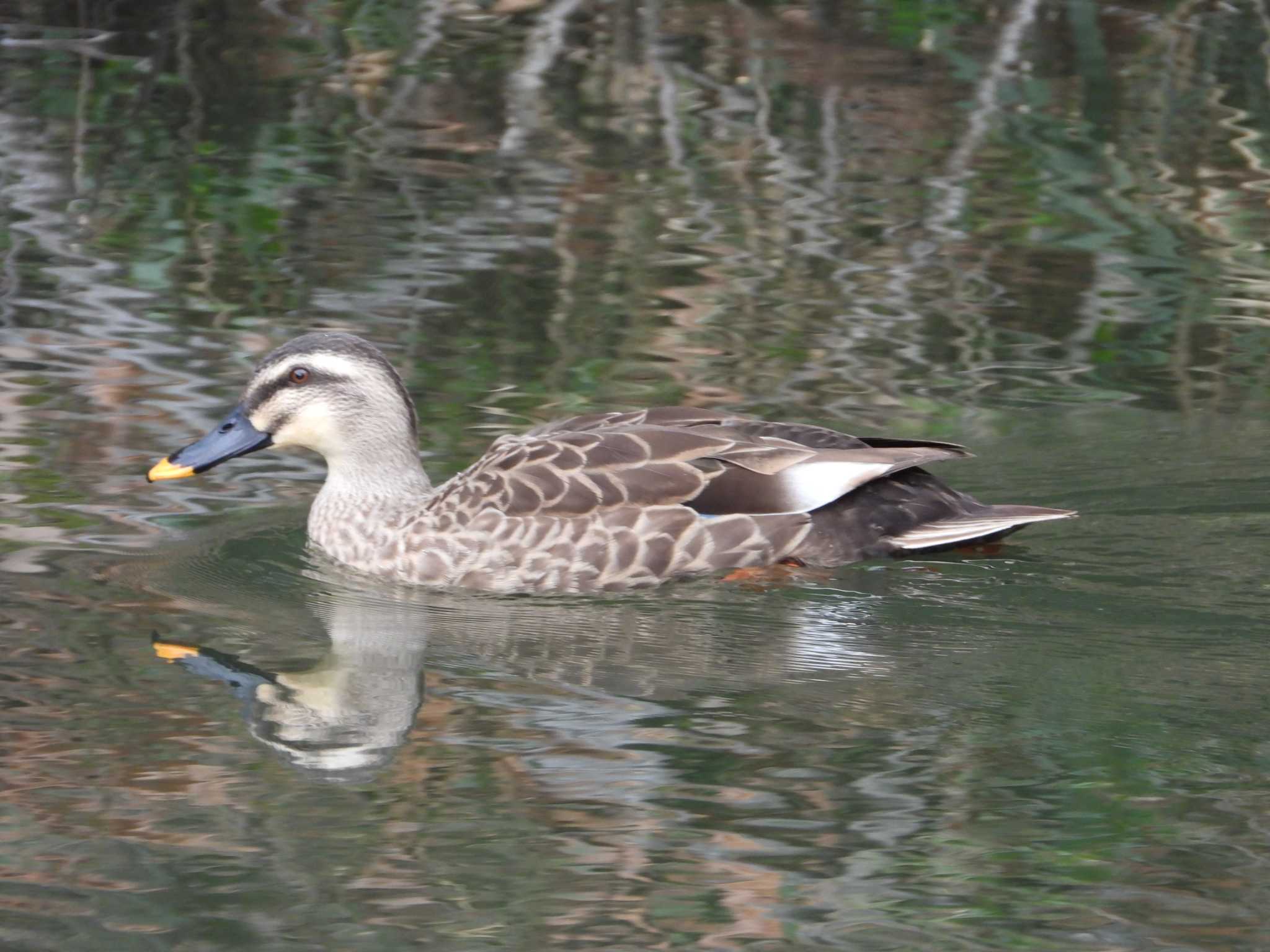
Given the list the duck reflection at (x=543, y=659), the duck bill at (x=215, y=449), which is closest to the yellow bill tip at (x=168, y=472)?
the duck bill at (x=215, y=449)

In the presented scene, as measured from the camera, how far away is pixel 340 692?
6.84 metres

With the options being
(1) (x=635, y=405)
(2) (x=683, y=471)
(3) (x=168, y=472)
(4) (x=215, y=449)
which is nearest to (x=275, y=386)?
(4) (x=215, y=449)

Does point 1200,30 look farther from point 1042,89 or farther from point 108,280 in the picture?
point 108,280

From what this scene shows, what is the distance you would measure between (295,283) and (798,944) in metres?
7.29

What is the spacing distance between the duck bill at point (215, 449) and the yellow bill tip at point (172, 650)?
1140 millimetres

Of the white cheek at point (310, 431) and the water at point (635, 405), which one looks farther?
the white cheek at point (310, 431)

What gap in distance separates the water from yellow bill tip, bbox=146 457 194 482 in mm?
284

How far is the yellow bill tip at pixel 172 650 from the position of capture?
706 cm

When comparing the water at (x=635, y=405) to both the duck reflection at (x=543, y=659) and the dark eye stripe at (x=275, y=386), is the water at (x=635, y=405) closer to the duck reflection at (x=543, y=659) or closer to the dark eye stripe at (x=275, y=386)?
the duck reflection at (x=543, y=659)

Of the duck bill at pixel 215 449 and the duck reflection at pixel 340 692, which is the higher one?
the duck bill at pixel 215 449

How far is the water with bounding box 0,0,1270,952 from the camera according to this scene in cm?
543

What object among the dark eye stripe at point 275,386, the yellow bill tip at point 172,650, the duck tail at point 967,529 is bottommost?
the yellow bill tip at point 172,650

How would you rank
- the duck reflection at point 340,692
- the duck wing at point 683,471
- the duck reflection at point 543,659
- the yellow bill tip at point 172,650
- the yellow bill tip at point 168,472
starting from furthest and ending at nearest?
the yellow bill tip at point 168,472, the duck wing at point 683,471, the yellow bill tip at point 172,650, the duck reflection at point 543,659, the duck reflection at point 340,692

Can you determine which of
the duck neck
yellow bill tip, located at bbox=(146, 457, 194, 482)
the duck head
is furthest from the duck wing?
yellow bill tip, located at bbox=(146, 457, 194, 482)
